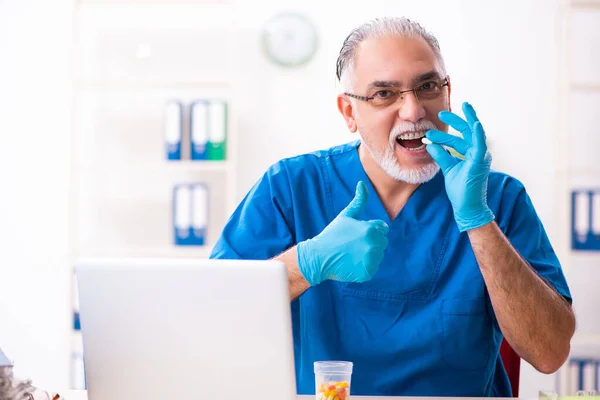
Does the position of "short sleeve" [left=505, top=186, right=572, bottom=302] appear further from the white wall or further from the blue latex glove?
the white wall

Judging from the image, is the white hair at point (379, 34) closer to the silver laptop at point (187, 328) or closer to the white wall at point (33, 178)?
the silver laptop at point (187, 328)

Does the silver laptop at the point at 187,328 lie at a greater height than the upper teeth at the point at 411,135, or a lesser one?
lesser

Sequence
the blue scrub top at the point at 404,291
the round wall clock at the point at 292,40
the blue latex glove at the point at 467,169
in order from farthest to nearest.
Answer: the round wall clock at the point at 292,40 < the blue scrub top at the point at 404,291 < the blue latex glove at the point at 467,169

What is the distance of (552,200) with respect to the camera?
3328 mm

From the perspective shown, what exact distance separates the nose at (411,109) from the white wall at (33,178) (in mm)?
2247

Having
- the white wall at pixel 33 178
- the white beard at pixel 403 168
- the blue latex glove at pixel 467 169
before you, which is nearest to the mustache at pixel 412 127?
the white beard at pixel 403 168

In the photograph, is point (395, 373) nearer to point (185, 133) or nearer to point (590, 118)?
point (185, 133)

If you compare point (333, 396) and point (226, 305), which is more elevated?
point (226, 305)

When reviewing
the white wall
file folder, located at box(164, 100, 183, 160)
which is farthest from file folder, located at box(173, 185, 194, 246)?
the white wall

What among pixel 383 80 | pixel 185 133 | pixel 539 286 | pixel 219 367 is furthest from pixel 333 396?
pixel 185 133

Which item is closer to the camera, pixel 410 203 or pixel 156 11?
pixel 410 203

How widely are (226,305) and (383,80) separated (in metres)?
0.80

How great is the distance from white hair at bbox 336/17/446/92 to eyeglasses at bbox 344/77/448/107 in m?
0.05

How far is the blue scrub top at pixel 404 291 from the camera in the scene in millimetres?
1518
